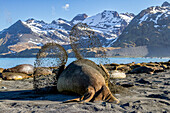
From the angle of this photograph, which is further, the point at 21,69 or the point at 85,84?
the point at 21,69

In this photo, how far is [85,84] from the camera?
420 centimetres

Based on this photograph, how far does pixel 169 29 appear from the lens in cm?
17712

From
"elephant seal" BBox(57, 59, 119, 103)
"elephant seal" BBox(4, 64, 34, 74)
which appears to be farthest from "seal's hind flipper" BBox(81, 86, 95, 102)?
"elephant seal" BBox(4, 64, 34, 74)

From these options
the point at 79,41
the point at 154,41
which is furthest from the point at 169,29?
the point at 79,41

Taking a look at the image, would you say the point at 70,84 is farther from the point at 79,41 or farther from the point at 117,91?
the point at 79,41

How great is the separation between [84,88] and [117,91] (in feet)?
4.32

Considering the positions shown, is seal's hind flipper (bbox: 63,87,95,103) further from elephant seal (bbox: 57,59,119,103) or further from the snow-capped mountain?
the snow-capped mountain

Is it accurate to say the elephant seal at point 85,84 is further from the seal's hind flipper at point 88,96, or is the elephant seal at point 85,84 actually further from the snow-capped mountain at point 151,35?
the snow-capped mountain at point 151,35

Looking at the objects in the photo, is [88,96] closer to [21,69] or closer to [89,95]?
[89,95]

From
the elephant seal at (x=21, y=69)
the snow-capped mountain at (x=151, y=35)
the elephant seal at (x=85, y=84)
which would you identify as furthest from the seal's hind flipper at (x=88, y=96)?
the snow-capped mountain at (x=151, y=35)

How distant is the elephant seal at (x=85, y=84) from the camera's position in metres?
3.87

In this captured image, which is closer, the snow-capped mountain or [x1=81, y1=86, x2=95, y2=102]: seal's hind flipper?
[x1=81, y1=86, x2=95, y2=102]: seal's hind flipper

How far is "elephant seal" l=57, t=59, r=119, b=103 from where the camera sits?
12.7ft

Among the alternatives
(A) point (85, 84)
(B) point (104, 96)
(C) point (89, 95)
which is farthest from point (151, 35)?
(C) point (89, 95)
